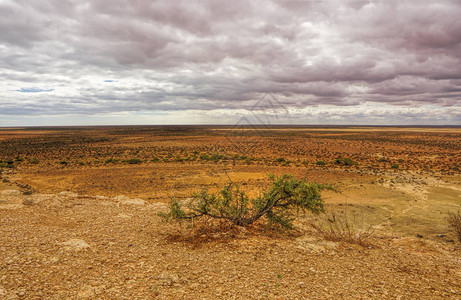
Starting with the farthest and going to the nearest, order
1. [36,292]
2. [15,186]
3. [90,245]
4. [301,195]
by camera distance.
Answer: [15,186] → [301,195] → [90,245] → [36,292]

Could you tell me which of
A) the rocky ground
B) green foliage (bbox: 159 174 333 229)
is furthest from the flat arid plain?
green foliage (bbox: 159 174 333 229)

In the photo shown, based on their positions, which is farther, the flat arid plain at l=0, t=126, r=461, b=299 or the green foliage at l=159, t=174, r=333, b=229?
the green foliage at l=159, t=174, r=333, b=229

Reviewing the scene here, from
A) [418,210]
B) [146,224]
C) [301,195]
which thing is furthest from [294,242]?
[418,210]

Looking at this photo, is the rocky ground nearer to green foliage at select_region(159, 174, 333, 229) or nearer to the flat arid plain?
the flat arid plain

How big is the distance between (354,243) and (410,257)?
1.46 m

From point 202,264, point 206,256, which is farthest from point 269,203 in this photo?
point 202,264

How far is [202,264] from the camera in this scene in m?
5.98

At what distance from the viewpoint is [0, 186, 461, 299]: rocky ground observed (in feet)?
16.2

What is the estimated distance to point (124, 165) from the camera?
2977 cm

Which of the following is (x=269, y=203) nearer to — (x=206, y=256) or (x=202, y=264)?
(x=206, y=256)

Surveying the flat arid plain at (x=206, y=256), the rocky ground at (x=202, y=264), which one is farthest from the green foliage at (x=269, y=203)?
the rocky ground at (x=202, y=264)

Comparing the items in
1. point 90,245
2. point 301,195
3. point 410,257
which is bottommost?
point 410,257

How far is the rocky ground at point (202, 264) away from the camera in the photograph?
→ 194 inches

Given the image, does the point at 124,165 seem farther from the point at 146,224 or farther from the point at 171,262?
the point at 171,262
